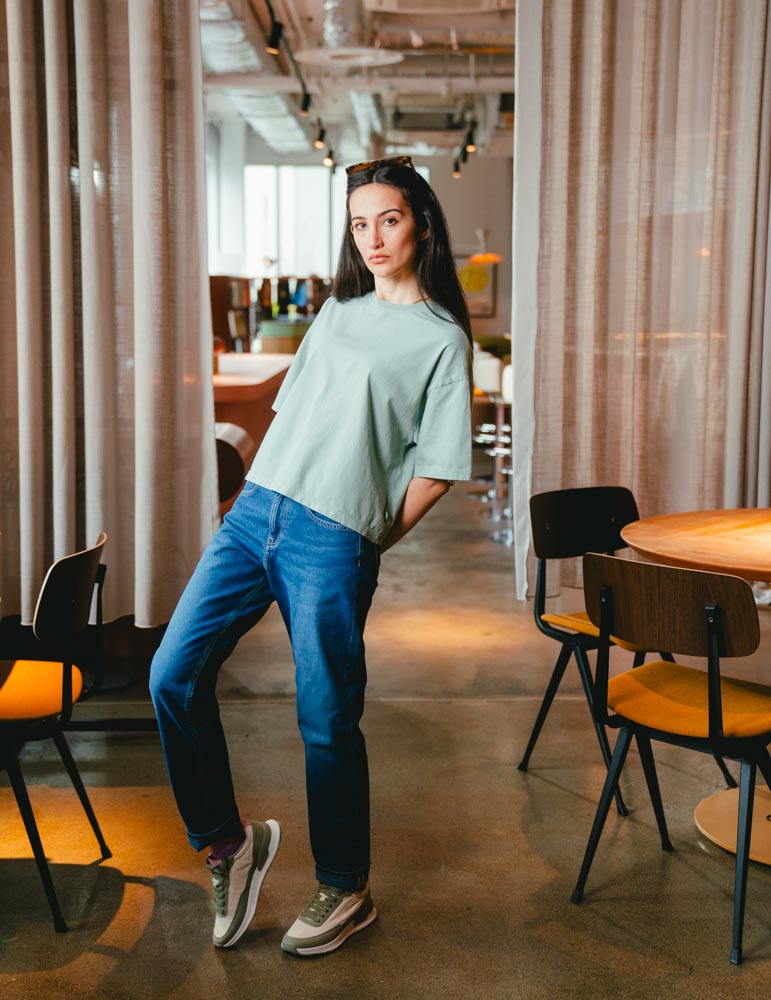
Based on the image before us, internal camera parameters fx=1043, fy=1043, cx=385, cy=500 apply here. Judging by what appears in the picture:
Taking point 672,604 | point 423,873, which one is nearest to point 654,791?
point 423,873

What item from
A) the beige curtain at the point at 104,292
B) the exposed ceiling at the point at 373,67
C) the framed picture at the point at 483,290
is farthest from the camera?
the framed picture at the point at 483,290

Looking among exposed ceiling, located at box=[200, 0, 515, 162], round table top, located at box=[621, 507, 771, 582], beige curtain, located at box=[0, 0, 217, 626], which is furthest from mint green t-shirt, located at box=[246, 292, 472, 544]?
exposed ceiling, located at box=[200, 0, 515, 162]

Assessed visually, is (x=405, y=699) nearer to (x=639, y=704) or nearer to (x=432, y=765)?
(x=432, y=765)

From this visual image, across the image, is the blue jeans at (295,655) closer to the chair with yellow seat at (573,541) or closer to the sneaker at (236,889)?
the sneaker at (236,889)

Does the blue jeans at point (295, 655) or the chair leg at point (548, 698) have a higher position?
the blue jeans at point (295, 655)

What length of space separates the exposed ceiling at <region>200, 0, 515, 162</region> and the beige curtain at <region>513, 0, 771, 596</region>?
3155mm

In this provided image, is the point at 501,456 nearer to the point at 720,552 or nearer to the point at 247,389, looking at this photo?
the point at 247,389

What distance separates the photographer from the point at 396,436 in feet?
6.93

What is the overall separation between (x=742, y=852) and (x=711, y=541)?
0.77 m

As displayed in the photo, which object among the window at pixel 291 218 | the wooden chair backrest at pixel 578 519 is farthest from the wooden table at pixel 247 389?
the window at pixel 291 218

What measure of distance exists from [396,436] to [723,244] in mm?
2240

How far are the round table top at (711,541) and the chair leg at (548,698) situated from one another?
1.49ft

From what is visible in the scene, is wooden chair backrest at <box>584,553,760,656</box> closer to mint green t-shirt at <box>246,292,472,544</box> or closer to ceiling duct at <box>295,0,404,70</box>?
mint green t-shirt at <box>246,292,472,544</box>

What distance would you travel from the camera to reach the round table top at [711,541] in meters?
2.38
